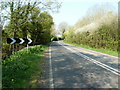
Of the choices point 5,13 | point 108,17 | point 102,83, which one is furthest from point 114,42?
point 102,83

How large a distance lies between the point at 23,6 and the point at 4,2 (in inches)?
77.4

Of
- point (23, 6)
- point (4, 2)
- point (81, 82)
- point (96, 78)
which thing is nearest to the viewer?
point (81, 82)

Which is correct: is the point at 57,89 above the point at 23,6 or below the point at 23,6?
below

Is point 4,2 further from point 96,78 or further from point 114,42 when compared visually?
point 114,42

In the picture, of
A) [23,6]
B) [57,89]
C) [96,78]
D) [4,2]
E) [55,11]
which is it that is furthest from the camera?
[55,11]

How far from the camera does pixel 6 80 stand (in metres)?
5.80

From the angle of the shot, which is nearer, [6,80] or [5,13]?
[6,80]

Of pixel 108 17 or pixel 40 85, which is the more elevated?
pixel 108 17

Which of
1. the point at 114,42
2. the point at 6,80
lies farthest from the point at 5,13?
the point at 114,42

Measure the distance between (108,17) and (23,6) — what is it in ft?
41.1

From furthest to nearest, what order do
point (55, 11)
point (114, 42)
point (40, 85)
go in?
1. point (114, 42)
2. point (55, 11)
3. point (40, 85)

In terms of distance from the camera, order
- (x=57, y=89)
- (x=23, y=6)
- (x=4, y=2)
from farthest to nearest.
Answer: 1. (x=23, y=6)
2. (x=4, y=2)
3. (x=57, y=89)

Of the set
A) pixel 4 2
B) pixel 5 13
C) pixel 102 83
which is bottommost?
pixel 102 83

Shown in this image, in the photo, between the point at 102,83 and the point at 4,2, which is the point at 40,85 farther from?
the point at 4,2
